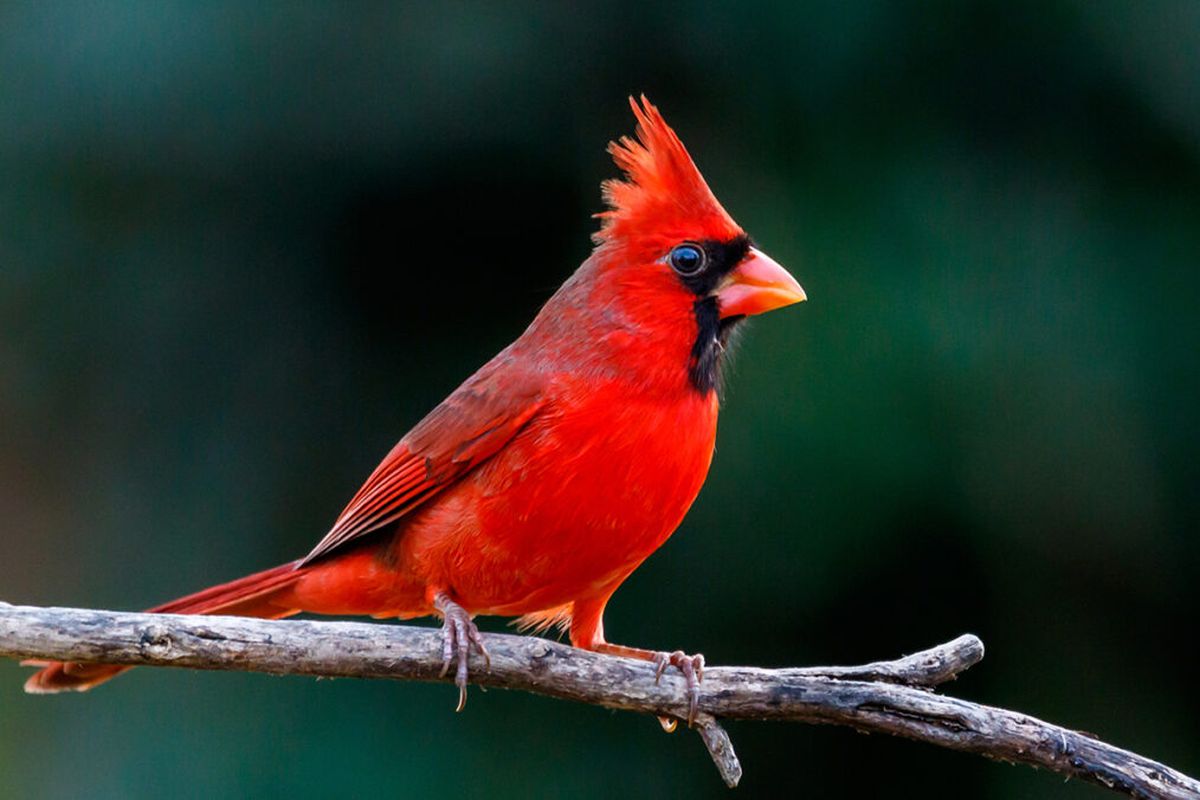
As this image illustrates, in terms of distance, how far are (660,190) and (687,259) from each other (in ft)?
0.55

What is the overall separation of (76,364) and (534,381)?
238 cm

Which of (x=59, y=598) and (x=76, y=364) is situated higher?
(x=76, y=364)

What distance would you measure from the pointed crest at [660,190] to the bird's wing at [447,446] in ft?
1.50

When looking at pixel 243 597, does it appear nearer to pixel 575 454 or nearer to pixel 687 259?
pixel 575 454

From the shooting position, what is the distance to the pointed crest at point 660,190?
3361 mm

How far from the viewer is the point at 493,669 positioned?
2.96 m

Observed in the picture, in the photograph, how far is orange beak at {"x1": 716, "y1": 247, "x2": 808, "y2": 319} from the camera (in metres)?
3.40

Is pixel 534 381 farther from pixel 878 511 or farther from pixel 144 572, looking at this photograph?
pixel 144 572

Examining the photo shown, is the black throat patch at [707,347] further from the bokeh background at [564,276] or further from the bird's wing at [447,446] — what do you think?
the bokeh background at [564,276]

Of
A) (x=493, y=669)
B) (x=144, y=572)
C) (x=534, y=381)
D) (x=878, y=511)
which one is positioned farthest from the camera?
(x=144, y=572)

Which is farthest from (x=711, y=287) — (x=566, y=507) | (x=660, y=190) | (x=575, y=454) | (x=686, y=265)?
(x=566, y=507)

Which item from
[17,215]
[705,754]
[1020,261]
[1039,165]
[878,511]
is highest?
[17,215]

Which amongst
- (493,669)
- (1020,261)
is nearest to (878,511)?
(1020,261)

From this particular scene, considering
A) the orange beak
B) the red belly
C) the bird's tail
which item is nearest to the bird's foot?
the red belly
